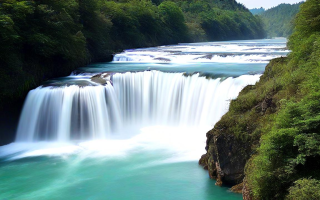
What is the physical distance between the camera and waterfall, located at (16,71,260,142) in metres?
17.6

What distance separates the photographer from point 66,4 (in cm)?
2500

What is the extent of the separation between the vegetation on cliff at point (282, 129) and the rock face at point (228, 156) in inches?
1.1

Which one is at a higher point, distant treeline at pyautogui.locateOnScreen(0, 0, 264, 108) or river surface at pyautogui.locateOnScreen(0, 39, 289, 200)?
distant treeline at pyautogui.locateOnScreen(0, 0, 264, 108)

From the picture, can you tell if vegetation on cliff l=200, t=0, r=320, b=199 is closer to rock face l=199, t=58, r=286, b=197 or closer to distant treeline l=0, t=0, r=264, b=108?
rock face l=199, t=58, r=286, b=197

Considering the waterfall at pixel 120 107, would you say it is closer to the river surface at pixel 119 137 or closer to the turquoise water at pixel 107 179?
the river surface at pixel 119 137

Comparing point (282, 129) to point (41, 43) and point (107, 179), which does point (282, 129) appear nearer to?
point (107, 179)

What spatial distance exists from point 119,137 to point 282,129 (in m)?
Result: 10.6

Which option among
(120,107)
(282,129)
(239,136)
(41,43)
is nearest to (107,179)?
(239,136)

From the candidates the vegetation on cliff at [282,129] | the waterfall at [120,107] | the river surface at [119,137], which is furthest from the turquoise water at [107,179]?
the waterfall at [120,107]

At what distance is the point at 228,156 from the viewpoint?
11.2 metres

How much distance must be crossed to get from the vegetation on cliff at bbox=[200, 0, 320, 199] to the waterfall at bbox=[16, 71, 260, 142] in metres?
4.26

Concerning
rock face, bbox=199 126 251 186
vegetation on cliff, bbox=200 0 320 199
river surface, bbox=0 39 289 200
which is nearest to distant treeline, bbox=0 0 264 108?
river surface, bbox=0 39 289 200

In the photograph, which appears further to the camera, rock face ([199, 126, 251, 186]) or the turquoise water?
the turquoise water

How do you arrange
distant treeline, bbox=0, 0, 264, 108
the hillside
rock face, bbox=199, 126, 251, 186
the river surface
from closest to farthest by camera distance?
rock face, bbox=199, 126, 251, 186 < the river surface < the hillside < distant treeline, bbox=0, 0, 264, 108
